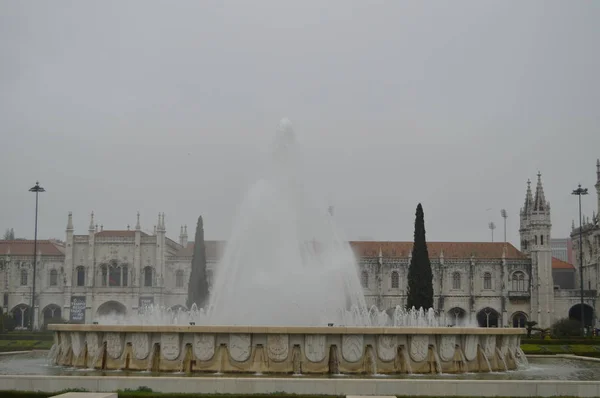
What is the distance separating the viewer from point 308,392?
18516 millimetres

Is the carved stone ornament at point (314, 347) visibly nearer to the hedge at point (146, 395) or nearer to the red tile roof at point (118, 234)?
the hedge at point (146, 395)

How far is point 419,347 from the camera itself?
895 inches

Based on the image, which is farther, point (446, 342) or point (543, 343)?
point (543, 343)

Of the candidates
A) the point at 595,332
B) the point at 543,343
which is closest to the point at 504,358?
the point at 543,343

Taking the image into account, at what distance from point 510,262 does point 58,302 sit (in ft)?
129

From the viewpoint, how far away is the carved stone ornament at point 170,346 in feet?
74.3

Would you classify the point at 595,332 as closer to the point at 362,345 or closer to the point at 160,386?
the point at 362,345

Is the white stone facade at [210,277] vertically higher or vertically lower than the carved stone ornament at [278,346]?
higher

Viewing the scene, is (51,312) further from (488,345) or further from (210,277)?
(488,345)

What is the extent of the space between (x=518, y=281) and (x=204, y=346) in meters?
52.9

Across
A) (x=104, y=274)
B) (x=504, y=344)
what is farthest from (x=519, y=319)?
(x=504, y=344)

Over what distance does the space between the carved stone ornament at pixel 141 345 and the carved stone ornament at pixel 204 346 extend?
1.50 metres

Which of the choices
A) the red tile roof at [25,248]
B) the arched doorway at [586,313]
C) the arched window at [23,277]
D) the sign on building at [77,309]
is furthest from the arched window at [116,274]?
the arched doorway at [586,313]

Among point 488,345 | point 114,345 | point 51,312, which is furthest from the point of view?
point 51,312
